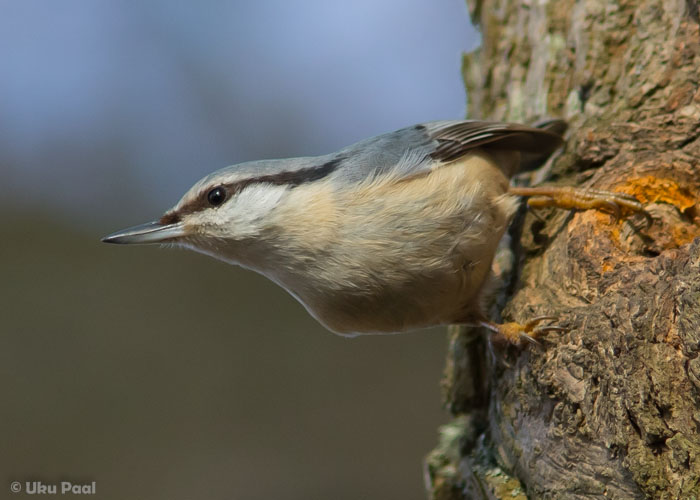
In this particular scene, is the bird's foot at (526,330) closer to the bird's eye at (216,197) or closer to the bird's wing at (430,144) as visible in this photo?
the bird's wing at (430,144)

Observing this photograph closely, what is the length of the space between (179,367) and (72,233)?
49.1 inches

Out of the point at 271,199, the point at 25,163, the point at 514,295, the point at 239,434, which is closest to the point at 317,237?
the point at 271,199

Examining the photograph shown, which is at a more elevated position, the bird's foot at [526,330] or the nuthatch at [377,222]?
the nuthatch at [377,222]

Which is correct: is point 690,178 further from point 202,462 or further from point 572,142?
point 202,462

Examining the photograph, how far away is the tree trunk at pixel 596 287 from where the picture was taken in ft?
Answer: 4.65

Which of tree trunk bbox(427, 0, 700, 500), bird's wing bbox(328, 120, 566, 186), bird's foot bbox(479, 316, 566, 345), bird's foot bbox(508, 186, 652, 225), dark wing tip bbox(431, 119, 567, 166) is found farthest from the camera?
dark wing tip bbox(431, 119, 567, 166)

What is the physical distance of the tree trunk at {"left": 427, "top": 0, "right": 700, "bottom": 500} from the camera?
4.65 ft

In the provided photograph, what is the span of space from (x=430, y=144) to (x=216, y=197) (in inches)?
28.1

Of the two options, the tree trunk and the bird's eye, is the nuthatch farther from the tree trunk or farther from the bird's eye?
the tree trunk

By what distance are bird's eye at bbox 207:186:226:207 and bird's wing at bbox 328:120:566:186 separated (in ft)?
1.21

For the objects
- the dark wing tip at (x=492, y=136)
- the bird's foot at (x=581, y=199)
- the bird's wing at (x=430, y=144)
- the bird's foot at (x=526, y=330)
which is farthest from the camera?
the dark wing tip at (x=492, y=136)

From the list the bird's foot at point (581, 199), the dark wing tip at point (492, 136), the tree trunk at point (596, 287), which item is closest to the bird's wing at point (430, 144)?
the dark wing tip at point (492, 136)

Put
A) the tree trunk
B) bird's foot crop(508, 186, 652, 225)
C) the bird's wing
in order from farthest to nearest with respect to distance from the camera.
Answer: the bird's wing → bird's foot crop(508, 186, 652, 225) → the tree trunk

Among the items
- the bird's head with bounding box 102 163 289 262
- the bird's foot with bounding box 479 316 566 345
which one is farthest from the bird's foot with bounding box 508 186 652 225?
the bird's head with bounding box 102 163 289 262
